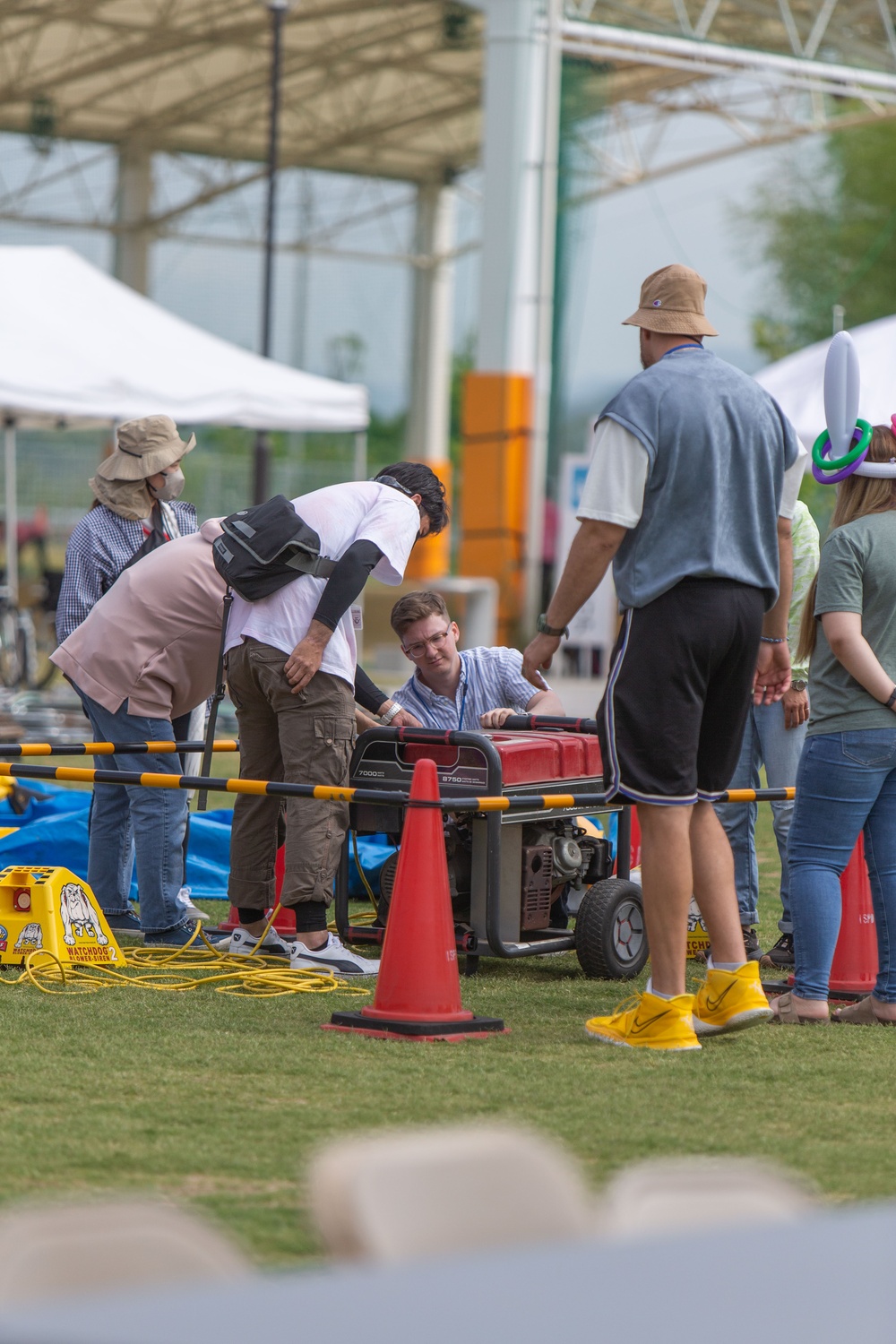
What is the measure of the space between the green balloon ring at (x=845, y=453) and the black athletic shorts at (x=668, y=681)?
60cm

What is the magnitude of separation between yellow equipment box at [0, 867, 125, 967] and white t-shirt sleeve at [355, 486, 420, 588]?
141 cm

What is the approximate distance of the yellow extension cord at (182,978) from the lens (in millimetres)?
5199

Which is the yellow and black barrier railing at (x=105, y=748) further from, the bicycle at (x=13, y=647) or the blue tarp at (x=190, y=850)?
the bicycle at (x=13, y=647)

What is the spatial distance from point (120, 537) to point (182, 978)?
1.79 m

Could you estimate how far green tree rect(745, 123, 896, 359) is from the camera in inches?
1704

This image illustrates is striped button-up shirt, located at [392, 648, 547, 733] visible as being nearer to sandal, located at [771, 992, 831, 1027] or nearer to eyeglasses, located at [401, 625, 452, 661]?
eyeglasses, located at [401, 625, 452, 661]

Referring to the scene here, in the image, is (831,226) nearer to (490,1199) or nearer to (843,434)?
(843,434)

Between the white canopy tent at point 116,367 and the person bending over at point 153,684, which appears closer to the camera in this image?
the person bending over at point 153,684

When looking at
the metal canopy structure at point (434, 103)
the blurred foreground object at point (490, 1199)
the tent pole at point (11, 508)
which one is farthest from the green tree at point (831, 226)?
the blurred foreground object at point (490, 1199)

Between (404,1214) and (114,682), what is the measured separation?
181 inches

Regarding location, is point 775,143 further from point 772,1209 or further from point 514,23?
point 772,1209

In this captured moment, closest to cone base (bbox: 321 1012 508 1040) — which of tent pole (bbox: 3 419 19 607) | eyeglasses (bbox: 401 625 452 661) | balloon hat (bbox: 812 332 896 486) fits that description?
eyeglasses (bbox: 401 625 452 661)

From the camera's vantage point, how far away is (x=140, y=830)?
5867mm

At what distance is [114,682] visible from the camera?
5883 millimetres
